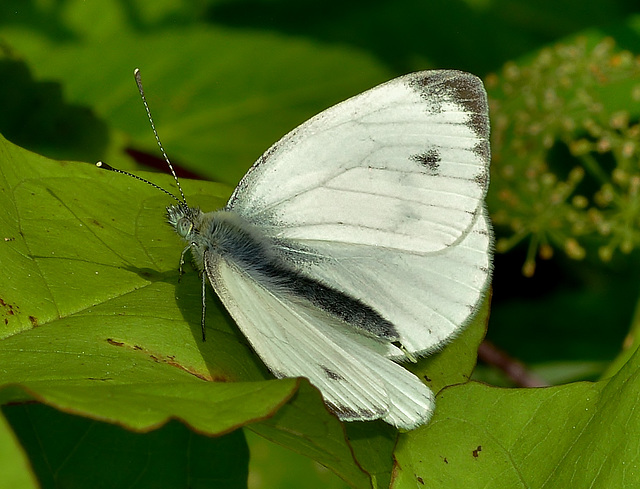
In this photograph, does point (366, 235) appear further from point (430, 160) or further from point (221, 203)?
point (221, 203)

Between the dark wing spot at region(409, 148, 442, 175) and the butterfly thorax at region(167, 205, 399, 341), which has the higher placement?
the dark wing spot at region(409, 148, 442, 175)

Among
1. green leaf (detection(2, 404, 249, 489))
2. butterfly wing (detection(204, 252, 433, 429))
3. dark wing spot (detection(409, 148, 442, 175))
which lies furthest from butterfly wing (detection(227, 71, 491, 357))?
green leaf (detection(2, 404, 249, 489))

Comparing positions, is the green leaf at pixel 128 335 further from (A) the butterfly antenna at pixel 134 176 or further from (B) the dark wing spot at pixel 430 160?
(B) the dark wing spot at pixel 430 160

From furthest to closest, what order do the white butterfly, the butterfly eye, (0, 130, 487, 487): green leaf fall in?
the butterfly eye
the white butterfly
(0, 130, 487, 487): green leaf

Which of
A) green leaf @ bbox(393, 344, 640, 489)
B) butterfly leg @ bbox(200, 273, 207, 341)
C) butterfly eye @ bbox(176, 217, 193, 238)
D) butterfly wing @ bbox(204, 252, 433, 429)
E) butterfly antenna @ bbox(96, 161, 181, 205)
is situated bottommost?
green leaf @ bbox(393, 344, 640, 489)

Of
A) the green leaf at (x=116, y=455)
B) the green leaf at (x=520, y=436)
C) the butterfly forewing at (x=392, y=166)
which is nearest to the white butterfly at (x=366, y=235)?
the butterfly forewing at (x=392, y=166)

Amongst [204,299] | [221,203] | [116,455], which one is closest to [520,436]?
[204,299]

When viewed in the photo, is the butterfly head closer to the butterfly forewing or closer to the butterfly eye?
the butterfly eye

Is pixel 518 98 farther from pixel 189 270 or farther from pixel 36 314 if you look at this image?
pixel 36 314
